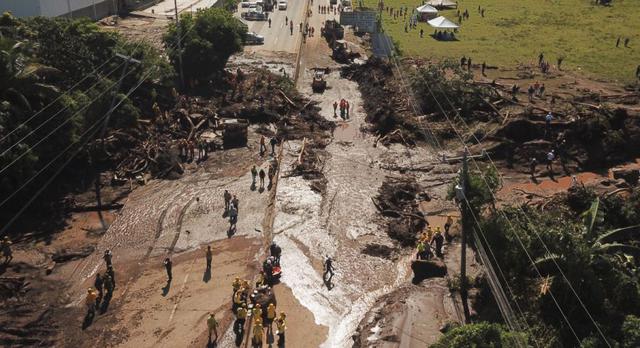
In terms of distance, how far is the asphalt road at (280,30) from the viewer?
67.4 m

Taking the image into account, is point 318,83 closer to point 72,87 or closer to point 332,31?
point 332,31

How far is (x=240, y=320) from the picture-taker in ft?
77.6

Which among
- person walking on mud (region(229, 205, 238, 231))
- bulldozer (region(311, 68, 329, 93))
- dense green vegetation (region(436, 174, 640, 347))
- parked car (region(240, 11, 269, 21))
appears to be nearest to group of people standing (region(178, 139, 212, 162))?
person walking on mud (region(229, 205, 238, 231))

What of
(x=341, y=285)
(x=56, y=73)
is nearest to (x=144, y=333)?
(x=341, y=285)

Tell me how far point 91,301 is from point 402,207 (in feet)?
60.6

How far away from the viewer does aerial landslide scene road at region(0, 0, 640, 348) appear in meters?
23.2

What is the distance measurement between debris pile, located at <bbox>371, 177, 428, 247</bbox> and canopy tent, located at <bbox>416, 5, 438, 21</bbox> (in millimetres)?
50399

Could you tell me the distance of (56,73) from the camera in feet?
121

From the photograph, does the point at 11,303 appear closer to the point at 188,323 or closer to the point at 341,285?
the point at 188,323

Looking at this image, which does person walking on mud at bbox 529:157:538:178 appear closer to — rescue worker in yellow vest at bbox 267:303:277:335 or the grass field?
rescue worker in yellow vest at bbox 267:303:277:335

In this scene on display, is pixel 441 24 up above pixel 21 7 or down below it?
below

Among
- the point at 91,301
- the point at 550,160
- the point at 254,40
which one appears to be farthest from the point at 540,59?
the point at 91,301

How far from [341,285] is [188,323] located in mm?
7501

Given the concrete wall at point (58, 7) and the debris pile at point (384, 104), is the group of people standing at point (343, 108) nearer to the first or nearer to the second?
the debris pile at point (384, 104)
